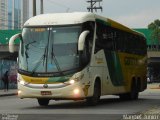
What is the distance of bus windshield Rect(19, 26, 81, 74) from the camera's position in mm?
20531

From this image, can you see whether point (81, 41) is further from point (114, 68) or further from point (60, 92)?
point (114, 68)

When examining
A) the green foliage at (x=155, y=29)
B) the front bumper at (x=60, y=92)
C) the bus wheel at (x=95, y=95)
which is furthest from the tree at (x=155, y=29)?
the front bumper at (x=60, y=92)

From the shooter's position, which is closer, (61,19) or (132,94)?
(61,19)

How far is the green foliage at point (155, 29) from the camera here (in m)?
107

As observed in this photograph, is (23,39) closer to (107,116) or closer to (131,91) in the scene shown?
(107,116)

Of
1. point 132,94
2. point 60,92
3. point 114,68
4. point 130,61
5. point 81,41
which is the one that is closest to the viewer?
point 81,41

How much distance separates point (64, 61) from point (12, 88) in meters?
30.2

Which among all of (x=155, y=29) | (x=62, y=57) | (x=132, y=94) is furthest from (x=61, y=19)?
(x=155, y=29)

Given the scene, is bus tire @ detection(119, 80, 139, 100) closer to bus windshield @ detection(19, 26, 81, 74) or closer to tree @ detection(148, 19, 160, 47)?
bus windshield @ detection(19, 26, 81, 74)

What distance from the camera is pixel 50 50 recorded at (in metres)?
20.8

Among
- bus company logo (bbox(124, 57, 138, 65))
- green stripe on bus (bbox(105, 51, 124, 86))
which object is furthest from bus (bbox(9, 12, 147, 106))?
bus company logo (bbox(124, 57, 138, 65))

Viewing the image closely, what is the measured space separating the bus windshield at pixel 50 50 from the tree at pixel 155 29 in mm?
86541

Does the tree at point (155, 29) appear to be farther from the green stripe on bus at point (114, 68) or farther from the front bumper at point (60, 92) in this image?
the front bumper at point (60, 92)

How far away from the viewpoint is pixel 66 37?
20828mm
